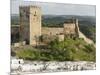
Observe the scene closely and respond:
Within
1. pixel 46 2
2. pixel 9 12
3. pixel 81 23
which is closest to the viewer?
pixel 9 12

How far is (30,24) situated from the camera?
2586mm

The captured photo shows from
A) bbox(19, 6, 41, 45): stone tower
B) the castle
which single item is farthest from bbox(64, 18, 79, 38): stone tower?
bbox(19, 6, 41, 45): stone tower

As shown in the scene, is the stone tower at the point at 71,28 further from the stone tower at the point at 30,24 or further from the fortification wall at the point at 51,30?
the stone tower at the point at 30,24

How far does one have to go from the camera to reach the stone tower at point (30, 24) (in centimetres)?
254

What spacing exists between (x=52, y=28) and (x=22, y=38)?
0.37m

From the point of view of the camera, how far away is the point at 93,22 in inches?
113

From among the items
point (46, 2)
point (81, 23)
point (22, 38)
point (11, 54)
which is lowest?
point (11, 54)

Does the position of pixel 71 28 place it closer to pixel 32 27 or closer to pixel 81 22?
pixel 81 22

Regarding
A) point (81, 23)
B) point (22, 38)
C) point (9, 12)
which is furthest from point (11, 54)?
point (81, 23)

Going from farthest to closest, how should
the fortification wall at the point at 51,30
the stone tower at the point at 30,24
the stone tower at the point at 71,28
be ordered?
the stone tower at the point at 71,28 → the fortification wall at the point at 51,30 → the stone tower at the point at 30,24

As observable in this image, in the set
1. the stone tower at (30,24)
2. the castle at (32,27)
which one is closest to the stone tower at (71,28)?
the castle at (32,27)

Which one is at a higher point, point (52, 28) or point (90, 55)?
point (52, 28)

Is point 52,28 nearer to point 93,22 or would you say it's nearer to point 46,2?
point 46,2

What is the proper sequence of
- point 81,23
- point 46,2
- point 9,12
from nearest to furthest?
1. point 9,12
2. point 46,2
3. point 81,23
